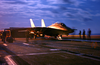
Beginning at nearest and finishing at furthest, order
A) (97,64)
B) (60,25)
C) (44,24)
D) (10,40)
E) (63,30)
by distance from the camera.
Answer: (97,64)
(10,40)
(63,30)
(60,25)
(44,24)

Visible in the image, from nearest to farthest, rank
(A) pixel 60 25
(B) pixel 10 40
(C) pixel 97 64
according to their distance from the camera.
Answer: (C) pixel 97 64 < (B) pixel 10 40 < (A) pixel 60 25

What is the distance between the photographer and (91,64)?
5.51m

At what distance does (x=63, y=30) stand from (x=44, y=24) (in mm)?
20772

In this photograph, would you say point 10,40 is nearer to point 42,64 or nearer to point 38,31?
point 38,31

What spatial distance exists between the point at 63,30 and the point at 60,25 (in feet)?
7.98

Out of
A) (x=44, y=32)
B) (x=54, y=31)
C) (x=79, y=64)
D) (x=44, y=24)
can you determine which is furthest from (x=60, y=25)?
(x=79, y=64)

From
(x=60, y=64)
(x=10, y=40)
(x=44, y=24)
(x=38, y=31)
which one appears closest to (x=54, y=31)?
(x=38, y=31)

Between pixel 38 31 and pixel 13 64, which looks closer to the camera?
pixel 13 64

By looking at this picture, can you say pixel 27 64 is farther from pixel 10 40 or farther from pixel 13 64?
pixel 10 40

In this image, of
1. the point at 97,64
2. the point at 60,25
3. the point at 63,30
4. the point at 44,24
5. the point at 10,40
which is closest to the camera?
the point at 97,64

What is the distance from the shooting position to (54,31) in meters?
29.5

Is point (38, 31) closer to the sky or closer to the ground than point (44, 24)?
closer to the ground

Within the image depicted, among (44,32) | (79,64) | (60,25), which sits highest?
(60,25)

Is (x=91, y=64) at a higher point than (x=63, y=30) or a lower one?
lower
